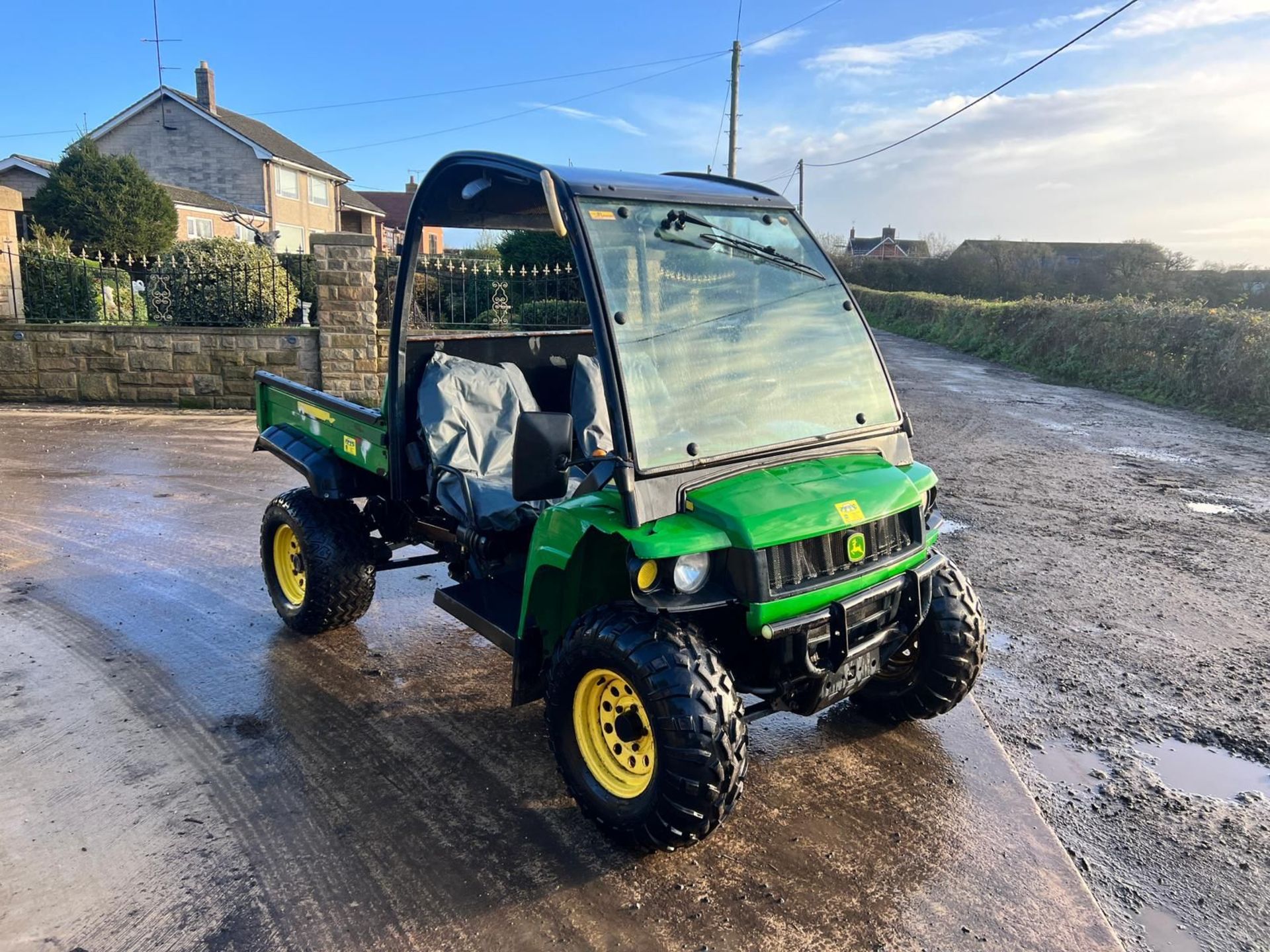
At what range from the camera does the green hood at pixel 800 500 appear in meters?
2.89

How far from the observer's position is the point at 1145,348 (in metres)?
16.3

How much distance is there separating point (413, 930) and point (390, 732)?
4.32ft

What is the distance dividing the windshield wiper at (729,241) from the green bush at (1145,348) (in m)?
11.9

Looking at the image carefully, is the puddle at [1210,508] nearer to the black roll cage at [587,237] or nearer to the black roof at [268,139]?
the black roll cage at [587,237]

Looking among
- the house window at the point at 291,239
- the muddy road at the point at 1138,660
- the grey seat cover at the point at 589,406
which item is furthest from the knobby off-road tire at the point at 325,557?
the house window at the point at 291,239

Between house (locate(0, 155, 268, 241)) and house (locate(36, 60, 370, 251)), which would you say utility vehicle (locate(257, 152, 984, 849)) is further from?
house (locate(36, 60, 370, 251))

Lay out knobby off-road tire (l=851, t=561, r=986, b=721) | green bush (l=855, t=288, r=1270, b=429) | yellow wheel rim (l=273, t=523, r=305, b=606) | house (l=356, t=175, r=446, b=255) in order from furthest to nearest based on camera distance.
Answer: house (l=356, t=175, r=446, b=255) → green bush (l=855, t=288, r=1270, b=429) → yellow wheel rim (l=273, t=523, r=305, b=606) → knobby off-road tire (l=851, t=561, r=986, b=721)

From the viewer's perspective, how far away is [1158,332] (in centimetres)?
1579

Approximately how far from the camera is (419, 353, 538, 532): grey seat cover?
406cm

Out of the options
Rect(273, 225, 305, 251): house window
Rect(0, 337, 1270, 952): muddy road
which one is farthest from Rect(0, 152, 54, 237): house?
Rect(0, 337, 1270, 952): muddy road

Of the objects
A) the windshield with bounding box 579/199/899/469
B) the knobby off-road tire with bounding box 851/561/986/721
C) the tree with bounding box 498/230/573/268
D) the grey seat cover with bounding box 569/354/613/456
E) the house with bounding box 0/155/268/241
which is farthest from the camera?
the house with bounding box 0/155/268/241

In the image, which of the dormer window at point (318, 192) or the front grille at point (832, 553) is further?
the dormer window at point (318, 192)

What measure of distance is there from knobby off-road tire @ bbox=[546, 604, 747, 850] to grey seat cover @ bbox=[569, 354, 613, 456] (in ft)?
4.55

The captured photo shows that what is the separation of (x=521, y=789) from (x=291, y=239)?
127 feet
